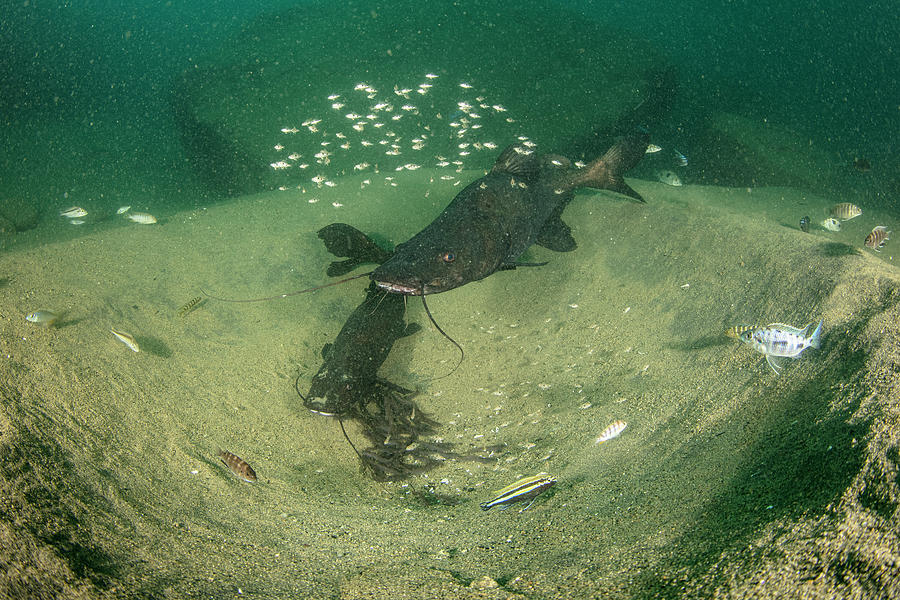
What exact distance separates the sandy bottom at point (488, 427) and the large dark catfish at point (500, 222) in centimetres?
85

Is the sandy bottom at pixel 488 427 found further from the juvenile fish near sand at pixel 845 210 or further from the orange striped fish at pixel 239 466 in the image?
the juvenile fish near sand at pixel 845 210

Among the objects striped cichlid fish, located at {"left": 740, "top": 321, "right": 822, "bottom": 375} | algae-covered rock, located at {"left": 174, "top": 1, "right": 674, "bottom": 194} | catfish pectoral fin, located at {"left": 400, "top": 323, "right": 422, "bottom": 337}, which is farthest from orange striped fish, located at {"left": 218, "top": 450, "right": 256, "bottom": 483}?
algae-covered rock, located at {"left": 174, "top": 1, "right": 674, "bottom": 194}

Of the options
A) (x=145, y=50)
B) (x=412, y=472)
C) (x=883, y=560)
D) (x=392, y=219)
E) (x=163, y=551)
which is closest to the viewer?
(x=883, y=560)

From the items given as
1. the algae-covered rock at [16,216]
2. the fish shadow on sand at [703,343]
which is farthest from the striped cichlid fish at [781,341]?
the algae-covered rock at [16,216]

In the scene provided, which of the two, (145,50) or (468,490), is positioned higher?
(468,490)

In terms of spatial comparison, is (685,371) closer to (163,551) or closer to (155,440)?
(163,551)

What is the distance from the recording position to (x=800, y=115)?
2438 centimetres

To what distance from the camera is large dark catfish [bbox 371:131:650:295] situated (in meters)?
3.85

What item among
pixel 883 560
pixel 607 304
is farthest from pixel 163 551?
pixel 607 304

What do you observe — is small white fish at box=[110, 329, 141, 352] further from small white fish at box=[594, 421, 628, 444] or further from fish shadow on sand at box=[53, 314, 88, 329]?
small white fish at box=[594, 421, 628, 444]

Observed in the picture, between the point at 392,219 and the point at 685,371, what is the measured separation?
5555mm

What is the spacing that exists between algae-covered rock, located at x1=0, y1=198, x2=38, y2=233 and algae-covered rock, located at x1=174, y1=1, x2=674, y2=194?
575 centimetres

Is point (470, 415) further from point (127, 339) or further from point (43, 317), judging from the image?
point (43, 317)

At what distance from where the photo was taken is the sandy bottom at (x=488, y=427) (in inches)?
72.2
